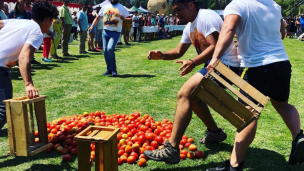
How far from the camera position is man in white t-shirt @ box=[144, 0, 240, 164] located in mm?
3324

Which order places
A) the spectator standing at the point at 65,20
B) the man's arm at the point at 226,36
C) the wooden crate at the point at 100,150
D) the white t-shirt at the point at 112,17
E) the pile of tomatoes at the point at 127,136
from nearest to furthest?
the wooden crate at the point at 100,150, the man's arm at the point at 226,36, the pile of tomatoes at the point at 127,136, the white t-shirt at the point at 112,17, the spectator standing at the point at 65,20

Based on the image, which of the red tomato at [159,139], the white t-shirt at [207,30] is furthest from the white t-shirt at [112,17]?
the red tomato at [159,139]

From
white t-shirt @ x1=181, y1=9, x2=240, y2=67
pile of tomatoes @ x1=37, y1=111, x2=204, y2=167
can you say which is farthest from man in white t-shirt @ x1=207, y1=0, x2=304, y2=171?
pile of tomatoes @ x1=37, y1=111, x2=204, y2=167

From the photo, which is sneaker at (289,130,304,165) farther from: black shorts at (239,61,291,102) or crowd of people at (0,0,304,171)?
black shorts at (239,61,291,102)

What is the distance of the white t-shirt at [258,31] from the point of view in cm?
304

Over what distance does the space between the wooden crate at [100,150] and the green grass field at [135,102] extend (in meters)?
0.77

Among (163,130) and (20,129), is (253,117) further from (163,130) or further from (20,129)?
(20,129)

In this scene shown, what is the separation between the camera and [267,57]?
10.1 ft

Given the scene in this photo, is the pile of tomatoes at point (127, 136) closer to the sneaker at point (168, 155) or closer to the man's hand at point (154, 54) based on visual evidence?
the sneaker at point (168, 155)

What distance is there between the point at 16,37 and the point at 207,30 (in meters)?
2.09

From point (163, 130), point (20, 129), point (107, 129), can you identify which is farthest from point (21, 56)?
point (163, 130)

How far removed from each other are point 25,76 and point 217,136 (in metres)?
2.38

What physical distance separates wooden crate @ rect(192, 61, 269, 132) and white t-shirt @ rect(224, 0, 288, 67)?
39 centimetres

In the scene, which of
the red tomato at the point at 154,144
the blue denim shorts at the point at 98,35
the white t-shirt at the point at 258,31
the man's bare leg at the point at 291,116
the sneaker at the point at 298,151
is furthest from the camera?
the blue denim shorts at the point at 98,35
